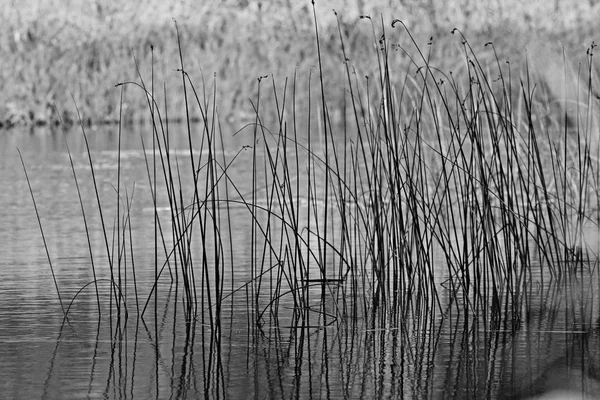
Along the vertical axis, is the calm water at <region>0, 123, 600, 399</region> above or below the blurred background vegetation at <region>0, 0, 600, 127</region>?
below

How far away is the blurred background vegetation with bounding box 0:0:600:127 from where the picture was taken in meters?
11.4

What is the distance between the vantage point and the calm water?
2.62 m

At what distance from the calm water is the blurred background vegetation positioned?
7.26 m

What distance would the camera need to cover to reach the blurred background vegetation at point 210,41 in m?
11.4

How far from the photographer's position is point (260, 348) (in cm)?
296

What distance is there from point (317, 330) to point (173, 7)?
36.2 ft

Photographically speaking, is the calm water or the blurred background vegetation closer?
the calm water

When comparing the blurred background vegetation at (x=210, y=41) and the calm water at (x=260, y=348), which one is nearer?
the calm water at (x=260, y=348)

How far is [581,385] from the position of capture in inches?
104

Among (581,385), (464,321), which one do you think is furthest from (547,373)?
(464,321)

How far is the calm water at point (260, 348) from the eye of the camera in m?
2.62

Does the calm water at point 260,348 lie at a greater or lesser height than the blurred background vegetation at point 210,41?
lesser

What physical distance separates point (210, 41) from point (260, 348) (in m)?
9.82

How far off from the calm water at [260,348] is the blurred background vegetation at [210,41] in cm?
726
